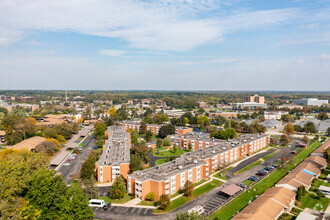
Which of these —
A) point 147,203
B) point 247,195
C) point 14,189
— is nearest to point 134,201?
point 147,203

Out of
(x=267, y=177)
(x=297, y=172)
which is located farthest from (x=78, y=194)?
(x=297, y=172)

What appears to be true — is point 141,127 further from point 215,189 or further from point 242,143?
point 215,189

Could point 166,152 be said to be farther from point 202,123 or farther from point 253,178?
point 202,123

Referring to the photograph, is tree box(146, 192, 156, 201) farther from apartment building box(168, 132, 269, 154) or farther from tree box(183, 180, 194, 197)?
apartment building box(168, 132, 269, 154)

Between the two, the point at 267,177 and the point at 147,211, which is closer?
the point at 147,211

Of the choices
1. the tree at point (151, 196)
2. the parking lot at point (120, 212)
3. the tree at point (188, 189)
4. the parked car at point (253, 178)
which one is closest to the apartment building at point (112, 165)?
the tree at point (151, 196)

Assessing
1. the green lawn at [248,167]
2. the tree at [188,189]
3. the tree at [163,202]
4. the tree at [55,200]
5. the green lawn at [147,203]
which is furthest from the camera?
the green lawn at [248,167]

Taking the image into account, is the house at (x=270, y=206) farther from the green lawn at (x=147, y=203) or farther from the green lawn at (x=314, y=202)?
the green lawn at (x=147, y=203)
